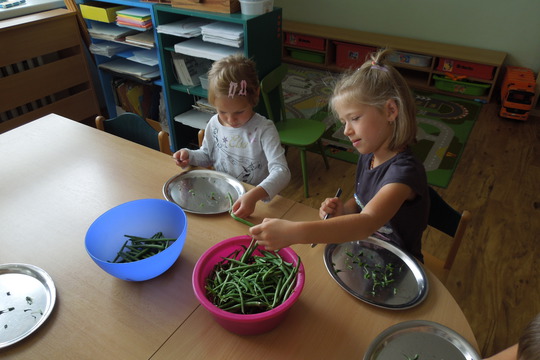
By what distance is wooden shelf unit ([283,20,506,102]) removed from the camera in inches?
137

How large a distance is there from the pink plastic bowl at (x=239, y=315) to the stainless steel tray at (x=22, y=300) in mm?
348

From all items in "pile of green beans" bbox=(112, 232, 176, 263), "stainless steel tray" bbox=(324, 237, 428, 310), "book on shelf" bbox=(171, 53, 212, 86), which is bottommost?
"book on shelf" bbox=(171, 53, 212, 86)

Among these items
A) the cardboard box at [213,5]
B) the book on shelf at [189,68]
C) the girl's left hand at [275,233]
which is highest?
the cardboard box at [213,5]

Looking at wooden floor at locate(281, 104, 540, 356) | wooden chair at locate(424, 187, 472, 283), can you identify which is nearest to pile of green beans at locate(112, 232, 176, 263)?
wooden chair at locate(424, 187, 472, 283)

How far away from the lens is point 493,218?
7.51 feet

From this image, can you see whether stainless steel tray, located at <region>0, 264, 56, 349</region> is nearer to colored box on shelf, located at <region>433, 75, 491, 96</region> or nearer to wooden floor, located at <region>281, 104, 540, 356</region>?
wooden floor, located at <region>281, 104, 540, 356</region>

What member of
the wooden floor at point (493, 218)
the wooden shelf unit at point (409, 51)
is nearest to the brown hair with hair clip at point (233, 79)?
the wooden floor at point (493, 218)

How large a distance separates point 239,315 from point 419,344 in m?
0.37

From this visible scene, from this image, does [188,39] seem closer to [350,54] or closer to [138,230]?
[138,230]

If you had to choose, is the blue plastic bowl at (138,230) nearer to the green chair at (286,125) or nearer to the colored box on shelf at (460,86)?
the green chair at (286,125)

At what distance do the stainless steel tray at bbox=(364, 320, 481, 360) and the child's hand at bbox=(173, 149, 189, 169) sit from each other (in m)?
0.84

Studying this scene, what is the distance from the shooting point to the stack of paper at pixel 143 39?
2563 mm

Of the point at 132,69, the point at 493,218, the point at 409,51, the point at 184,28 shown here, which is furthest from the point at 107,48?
the point at 493,218

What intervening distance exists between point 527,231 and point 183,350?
214 centimetres
